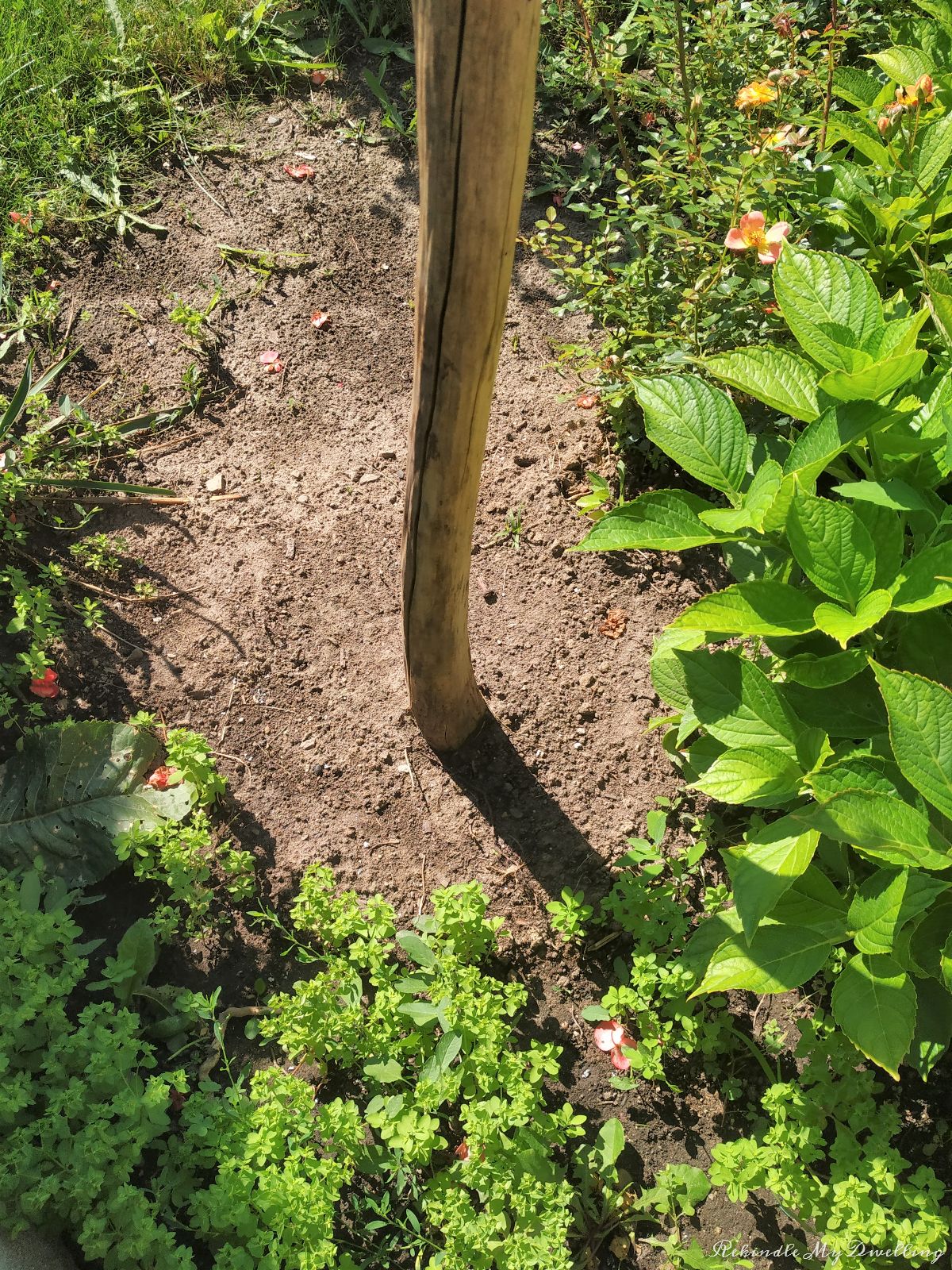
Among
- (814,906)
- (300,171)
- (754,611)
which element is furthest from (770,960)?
(300,171)

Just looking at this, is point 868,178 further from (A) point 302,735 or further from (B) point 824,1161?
(B) point 824,1161

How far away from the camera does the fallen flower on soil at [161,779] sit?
2344 mm

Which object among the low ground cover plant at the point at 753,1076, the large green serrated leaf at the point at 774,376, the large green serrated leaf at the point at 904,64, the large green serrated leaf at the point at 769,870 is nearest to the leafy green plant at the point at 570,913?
the low ground cover plant at the point at 753,1076

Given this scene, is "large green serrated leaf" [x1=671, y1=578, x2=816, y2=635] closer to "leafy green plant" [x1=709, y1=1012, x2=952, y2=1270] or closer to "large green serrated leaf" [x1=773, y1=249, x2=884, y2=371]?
"large green serrated leaf" [x1=773, y1=249, x2=884, y2=371]

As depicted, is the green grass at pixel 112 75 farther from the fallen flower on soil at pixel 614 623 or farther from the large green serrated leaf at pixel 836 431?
the large green serrated leaf at pixel 836 431

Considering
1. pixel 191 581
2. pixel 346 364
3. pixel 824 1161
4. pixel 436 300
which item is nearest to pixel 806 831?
pixel 824 1161

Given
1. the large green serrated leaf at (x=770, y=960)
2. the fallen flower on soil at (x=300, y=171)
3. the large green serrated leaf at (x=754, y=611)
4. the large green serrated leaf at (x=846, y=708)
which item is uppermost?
the fallen flower on soil at (x=300, y=171)

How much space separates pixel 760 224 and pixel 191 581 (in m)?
1.71

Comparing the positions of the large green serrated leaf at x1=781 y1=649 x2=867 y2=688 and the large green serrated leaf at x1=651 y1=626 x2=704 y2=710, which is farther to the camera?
the large green serrated leaf at x1=651 y1=626 x2=704 y2=710

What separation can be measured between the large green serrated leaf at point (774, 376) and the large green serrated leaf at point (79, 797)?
1549mm

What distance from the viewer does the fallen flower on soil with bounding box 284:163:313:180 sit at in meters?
3.31

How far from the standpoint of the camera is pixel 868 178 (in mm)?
2246

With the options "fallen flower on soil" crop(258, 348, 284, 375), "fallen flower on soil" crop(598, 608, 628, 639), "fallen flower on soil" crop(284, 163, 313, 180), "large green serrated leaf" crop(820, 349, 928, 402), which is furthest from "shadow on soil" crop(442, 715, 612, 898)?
"fallen flower on soil" crop(284, 163, 313, 180)

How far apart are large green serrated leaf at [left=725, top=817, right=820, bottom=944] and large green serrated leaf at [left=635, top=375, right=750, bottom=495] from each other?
640mm
